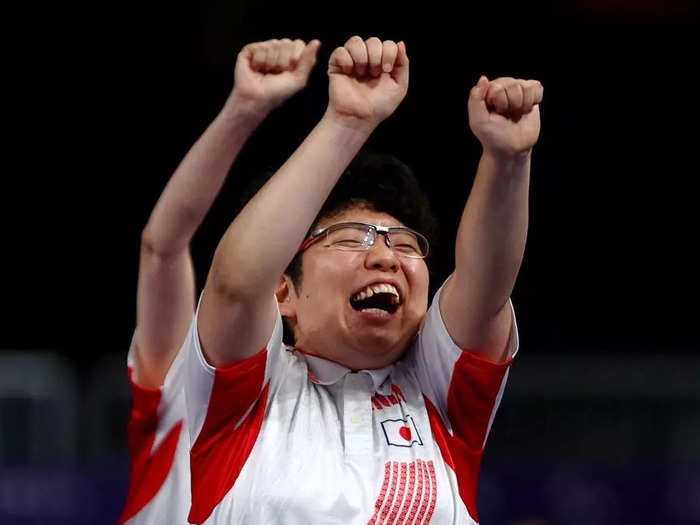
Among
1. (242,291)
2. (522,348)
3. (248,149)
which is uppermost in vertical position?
(242,291)

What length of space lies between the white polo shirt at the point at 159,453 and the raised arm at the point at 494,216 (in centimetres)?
92

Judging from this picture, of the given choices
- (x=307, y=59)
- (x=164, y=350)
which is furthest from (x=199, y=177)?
(x=164, y=350)

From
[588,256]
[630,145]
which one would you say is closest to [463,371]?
[588,256]

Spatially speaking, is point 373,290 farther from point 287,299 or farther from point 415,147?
point 415,147

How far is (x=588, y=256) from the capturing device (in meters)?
6.14

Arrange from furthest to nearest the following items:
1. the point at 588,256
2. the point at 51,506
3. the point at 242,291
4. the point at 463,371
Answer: the point at 588,256 < the point at 51,506 < the point at 463,371 < the point at 242,291

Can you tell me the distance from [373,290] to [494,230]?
27cm

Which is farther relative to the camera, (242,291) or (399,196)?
(399,196)

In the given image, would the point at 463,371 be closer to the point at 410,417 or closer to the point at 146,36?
the point at 410,417

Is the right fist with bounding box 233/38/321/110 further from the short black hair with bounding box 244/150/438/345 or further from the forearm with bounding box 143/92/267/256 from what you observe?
the short black hair with bounding box 244/150/438/345

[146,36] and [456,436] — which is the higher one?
[146,36]

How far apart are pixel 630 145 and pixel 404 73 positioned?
4.97m

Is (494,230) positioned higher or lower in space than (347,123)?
lower

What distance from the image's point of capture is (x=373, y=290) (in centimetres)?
200
